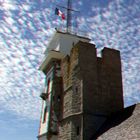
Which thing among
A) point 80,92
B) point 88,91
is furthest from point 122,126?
point 80,92

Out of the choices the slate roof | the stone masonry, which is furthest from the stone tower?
the slate roof

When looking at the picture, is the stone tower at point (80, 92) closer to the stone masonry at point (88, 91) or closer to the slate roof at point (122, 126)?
the stone masonry at point (88, 91)

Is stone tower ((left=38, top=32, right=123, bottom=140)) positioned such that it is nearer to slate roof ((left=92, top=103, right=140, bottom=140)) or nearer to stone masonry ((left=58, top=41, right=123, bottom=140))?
stone masonry ((left=58, top=41, right=123, bottom=140))

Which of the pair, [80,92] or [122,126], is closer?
[122,126]

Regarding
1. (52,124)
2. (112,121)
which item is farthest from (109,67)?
(52,124)

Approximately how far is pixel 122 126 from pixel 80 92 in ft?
17.1

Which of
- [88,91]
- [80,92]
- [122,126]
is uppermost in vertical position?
[88,91]

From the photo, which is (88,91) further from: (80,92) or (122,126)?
(122,126)

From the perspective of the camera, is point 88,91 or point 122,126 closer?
point 122,126

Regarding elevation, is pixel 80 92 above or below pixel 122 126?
above

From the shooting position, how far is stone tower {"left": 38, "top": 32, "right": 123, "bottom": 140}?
2130cm

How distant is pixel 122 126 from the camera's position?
59.2ft

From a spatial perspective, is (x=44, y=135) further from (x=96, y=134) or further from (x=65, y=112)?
(x=96, y=134)

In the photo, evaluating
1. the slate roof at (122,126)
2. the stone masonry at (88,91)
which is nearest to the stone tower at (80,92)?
the stone masonry at (88,91)
